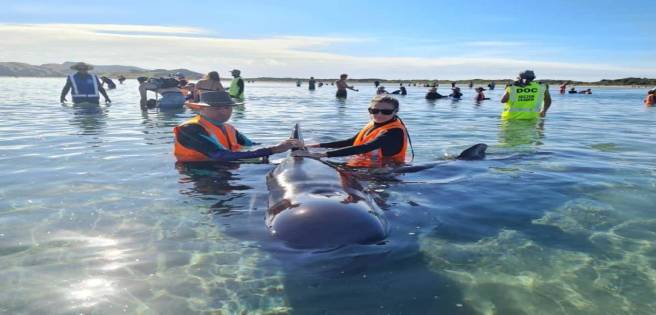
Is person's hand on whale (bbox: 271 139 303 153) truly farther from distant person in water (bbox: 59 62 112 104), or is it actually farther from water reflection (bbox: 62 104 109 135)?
distant person in water (bbox: 59 62 112 104)

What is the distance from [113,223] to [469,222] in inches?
182

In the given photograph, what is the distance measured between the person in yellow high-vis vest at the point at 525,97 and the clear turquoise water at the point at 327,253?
7682 millimetres

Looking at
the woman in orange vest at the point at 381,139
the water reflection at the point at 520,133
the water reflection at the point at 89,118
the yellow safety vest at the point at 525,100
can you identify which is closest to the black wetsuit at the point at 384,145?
the woman in orange vest at the point at 381,139

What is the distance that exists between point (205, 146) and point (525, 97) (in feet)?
45.2

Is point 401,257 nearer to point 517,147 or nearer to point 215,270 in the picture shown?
point 215,270

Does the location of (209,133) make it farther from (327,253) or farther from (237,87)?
(237,87)

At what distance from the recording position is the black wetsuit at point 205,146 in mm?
8188

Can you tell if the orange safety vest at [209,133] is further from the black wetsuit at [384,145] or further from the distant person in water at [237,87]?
the distant person in water at [237,87]

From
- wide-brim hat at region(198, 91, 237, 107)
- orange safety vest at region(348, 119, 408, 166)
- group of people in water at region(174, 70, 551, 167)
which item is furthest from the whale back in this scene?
orange safety vest at region(348, 119, 408, 166)

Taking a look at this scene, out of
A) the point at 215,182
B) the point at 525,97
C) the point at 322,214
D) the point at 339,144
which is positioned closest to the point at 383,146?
the point at 339,144

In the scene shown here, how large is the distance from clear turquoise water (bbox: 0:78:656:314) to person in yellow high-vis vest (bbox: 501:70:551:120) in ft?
25.2

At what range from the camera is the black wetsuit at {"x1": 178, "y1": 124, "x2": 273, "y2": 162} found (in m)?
8.19

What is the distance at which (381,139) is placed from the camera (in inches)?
352

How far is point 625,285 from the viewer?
4.51 meters
